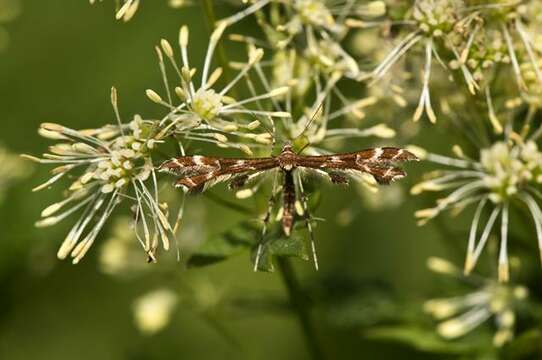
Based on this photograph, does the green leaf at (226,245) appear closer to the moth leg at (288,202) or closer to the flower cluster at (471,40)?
the moth leg at (288,202)

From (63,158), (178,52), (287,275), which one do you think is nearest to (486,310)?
(287,275)

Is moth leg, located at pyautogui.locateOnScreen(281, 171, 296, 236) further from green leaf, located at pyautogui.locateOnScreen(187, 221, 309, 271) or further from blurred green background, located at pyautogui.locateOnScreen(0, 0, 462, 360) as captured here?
blurred green background, located at pyautogui.locateOnScreen(0, 0, 462, 360)

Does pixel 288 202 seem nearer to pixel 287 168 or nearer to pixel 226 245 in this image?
pixel 287 168

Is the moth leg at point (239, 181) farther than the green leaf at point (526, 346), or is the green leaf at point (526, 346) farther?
the green leaf at point (526, 346)

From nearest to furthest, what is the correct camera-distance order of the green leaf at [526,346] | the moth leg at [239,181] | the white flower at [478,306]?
the moth leg at [239,181] → the green leaf at [526,346] → the white flower at [478,306]

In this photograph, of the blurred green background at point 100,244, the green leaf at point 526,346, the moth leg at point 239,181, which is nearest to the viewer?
the moth leg at point 239,181

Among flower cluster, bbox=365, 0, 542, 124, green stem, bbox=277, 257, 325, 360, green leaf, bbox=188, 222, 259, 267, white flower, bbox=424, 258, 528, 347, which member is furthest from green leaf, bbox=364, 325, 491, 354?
flower cluster, bbox=365, 0, 542, 124

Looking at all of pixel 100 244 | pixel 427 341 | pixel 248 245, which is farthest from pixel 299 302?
pixel 100 244

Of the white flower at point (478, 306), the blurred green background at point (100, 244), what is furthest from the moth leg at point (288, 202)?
the blurred green background at point (100, 244)
